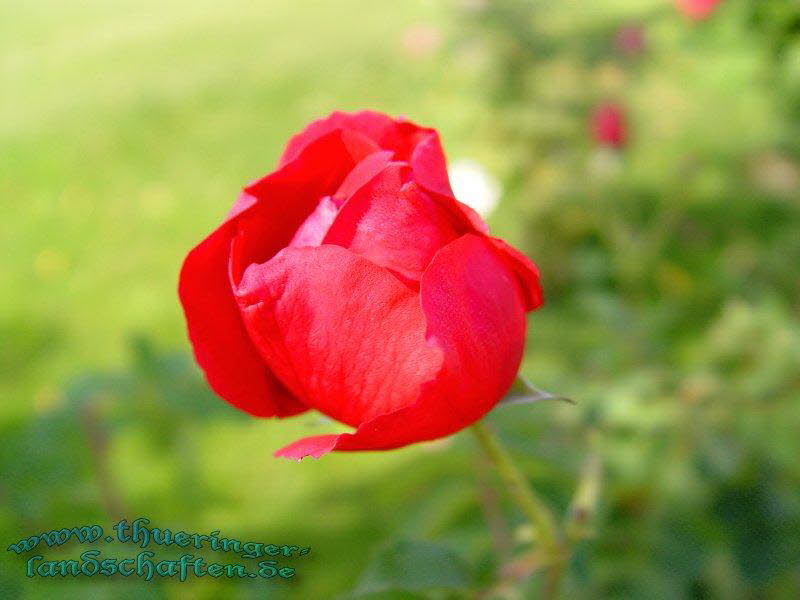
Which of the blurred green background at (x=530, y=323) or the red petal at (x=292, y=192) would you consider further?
the blurred green background at (x=530, y=323)

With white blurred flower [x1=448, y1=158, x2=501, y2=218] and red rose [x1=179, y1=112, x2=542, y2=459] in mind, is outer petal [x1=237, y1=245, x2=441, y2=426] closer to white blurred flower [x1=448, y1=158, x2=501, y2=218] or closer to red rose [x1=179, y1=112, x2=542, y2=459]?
red rose [x1=179, y1=112, x2=542, y2=459]

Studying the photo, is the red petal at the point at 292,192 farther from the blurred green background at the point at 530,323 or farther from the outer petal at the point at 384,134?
the blurred green background at the point at 530,323

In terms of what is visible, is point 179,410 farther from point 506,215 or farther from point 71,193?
point 71,193

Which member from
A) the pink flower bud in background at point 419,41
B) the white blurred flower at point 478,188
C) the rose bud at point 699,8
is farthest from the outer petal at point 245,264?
the pink flower bud in background at point 419,41

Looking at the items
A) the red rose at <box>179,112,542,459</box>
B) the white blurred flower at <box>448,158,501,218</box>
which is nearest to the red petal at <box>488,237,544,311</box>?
the red rose at <box>179,112,542,459</box>

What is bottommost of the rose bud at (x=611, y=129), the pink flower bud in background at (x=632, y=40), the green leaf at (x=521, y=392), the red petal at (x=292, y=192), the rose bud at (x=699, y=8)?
the rose bud at (x=611, y=129)

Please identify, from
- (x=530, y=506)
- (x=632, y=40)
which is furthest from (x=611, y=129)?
(x=530, y=506)
